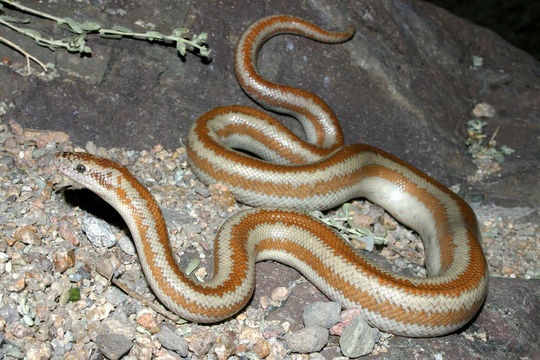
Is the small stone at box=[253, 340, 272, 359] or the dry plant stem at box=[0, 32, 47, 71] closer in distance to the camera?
the small stone at box=[253, 340, 272, 359]

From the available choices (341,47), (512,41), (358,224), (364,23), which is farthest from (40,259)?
(512,41)

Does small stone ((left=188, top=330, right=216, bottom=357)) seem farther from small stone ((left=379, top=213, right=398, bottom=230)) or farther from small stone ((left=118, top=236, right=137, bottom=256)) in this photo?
small stone ((left=379, top=213, right=398, bottom=230))

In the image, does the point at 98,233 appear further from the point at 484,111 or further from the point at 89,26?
the point at 484,111

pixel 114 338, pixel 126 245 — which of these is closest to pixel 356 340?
pixel 114 338

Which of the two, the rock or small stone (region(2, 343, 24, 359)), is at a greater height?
the rock

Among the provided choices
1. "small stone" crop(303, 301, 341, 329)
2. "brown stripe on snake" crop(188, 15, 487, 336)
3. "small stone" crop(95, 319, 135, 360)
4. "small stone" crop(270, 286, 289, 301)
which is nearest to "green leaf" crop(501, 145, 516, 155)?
"brown stripe on snake" crop(188, 15, 487, 336)

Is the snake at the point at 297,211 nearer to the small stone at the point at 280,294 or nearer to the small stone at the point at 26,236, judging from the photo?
the small stone at the point at 280,294

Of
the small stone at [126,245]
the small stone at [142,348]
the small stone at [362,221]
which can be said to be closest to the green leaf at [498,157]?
the small stone at [362,221]
